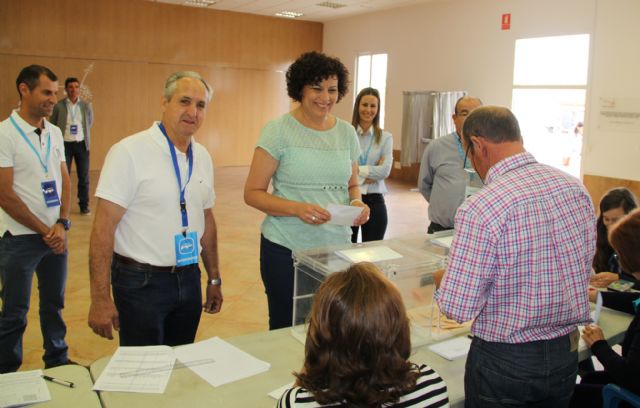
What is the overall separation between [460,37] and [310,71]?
9.04 metres

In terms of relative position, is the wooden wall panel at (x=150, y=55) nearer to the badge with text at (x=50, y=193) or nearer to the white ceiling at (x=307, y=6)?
the white ceiling at (x=307, y=6)

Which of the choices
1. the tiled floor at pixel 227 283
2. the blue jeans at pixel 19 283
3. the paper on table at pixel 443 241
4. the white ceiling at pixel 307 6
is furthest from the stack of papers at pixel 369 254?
the white ceiling at pixel 307 6

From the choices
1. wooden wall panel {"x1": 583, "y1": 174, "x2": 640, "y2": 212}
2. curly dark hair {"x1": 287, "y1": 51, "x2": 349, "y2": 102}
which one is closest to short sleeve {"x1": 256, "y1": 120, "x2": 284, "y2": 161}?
curly dark hair {"x1": 287, "y1": 51, "x2": 349, "y2": 102}

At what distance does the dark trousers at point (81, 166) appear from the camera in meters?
7.86

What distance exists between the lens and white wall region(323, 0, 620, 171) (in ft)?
28.1

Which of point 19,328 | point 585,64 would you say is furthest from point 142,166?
point 585,64

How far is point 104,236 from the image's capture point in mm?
2059

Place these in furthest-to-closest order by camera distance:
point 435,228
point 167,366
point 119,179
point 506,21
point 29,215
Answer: point 506,21, point 435,228, point 29,215, point 119,179, point 167,366

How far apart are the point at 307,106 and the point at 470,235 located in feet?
4.14

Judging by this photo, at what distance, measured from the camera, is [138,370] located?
1.83 m

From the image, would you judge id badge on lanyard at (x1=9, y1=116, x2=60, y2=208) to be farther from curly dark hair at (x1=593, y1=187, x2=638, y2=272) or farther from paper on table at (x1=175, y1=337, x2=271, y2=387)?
curly dark hair at (x1=593, y1=187, x2=638, y2=272)

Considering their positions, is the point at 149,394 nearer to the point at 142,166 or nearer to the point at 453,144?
the point at 142,166

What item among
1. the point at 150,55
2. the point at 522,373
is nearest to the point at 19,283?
the point at 522,373

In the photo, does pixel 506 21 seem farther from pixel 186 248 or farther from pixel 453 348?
pixel 186 248
